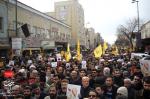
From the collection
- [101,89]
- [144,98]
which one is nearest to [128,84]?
[101,89]

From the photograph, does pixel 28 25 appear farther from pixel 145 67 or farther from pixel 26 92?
pixel 26 92

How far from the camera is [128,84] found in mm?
9711

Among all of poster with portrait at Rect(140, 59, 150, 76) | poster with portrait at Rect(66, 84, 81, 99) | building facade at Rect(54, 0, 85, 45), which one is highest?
building facade at Rect(54, 0, 85, 45)

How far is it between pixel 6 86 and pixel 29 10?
103 feet

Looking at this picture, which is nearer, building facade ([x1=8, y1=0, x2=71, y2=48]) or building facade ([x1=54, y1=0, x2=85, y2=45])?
building facade ([x1=8, y1=0, x2=71, y2=48])

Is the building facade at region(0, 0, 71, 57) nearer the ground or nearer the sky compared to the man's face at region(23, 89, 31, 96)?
nearer the sky

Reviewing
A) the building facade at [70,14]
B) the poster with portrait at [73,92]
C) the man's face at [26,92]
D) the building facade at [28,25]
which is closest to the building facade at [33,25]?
the building facade at [28,25]

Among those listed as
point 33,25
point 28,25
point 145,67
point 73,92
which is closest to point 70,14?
point 33,25

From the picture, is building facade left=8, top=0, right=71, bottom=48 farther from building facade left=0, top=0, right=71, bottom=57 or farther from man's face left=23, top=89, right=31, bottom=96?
man's face left=23, top=89, right=31, bottom=96

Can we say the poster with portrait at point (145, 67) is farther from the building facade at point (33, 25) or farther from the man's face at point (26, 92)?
the building facade at point (33, 25)

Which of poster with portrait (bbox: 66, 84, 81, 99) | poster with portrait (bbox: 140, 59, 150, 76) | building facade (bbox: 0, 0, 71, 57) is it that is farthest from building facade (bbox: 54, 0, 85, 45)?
poster with portrait (bbox: 66, 84, 81, 99)

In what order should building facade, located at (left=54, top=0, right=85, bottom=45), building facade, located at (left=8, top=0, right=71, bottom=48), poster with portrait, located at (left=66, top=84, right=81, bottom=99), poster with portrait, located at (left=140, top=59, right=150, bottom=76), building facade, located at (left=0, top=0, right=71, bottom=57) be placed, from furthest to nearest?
building facade, located at (left=54, top=0, right=85, bottom=45)
building facade, located at (left=8, top=0, right=71, bottom=48)
building facade, located at (left=0, top=0, right=71, bottom=57)
poster with portrait, located at (left=140, top=59, right=150, bottom=76)
poster with portrait, located at (left=66, top=84, right=81, bottom=99)

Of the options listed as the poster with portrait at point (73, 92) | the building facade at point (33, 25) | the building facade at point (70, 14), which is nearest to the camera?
the poster with portrait at point (73, 92)

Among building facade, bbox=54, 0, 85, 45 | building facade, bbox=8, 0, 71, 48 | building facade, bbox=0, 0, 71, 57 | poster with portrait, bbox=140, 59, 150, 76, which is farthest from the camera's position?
building facade, bbox=54, 0, 85, 45
